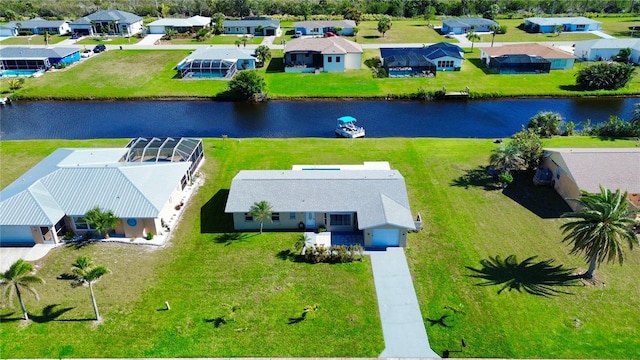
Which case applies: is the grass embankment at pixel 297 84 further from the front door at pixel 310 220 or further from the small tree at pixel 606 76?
the front door at pixel 310 220

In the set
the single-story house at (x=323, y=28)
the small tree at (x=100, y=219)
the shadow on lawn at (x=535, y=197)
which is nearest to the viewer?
the small tree at (x=100, y=219)

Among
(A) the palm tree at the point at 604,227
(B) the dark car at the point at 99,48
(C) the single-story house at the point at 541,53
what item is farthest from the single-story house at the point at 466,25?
(A) the palm tree at the point at 604,227

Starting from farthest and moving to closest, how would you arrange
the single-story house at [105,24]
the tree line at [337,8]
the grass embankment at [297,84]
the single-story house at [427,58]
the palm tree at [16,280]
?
the tree line at [337,8]
the single-story house at [105,24]
the single-story house at [427,58]
the grass embankment at [297,84]
the palm tree at [16,280]

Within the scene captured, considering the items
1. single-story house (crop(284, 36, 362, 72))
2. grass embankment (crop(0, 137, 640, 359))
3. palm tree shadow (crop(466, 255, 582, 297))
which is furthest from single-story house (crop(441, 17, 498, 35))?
palm tree shadow (crop(466, 255, 582, 297))

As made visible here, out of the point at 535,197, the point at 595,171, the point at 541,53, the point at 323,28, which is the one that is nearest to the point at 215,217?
the point at 535,197

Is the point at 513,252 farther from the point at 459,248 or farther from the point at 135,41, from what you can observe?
the point at 135,41

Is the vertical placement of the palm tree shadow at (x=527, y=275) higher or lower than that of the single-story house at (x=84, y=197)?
lower

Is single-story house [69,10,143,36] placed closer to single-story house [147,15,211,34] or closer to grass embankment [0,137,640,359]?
single-story house [147,15,211,34]
